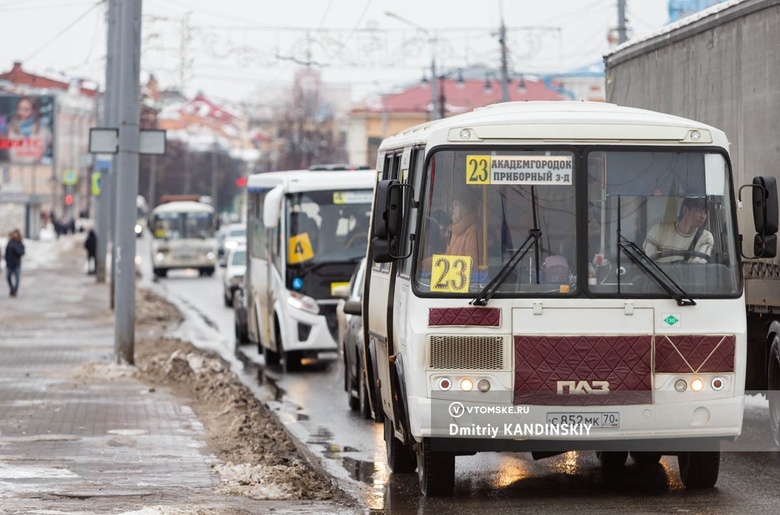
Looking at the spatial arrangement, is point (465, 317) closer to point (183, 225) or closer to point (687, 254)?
point (687, 254)

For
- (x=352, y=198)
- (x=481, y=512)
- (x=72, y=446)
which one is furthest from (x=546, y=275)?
(x=352, y=198)

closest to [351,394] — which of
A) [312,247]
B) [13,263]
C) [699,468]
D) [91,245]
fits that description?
[312,247]

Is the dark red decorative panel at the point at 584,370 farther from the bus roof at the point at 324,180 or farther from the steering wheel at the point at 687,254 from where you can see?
the bus roof at the point at 324,180

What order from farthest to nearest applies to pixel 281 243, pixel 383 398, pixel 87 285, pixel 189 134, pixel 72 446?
1. pixel 189 134
2. pixel 87 285
3. pixel 281 243
4. pixel 72 446
5. pixel 383 398

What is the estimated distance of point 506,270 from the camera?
898 cm

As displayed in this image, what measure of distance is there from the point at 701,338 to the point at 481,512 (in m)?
1.61

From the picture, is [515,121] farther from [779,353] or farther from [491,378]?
[779,353]

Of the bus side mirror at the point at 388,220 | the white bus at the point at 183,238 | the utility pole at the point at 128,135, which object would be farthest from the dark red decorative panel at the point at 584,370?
the white bus at the point at 183,238

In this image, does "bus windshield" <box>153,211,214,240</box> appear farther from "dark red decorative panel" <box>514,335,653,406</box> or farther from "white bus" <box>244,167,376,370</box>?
"dark red decorative panel" <box>514,335,653,406</box>

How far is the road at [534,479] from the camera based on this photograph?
911cm

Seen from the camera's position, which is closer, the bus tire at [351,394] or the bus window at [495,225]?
the bus window at [495,225]

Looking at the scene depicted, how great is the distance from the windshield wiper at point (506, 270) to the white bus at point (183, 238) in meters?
47.1

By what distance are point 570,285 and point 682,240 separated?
72 cm

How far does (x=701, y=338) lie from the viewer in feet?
29.5
